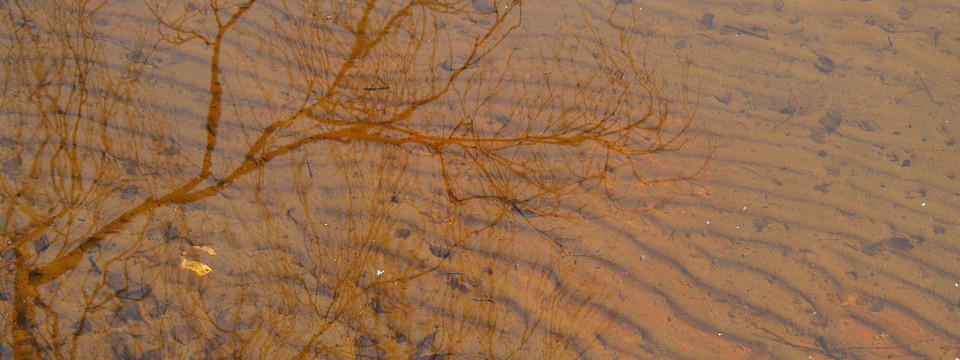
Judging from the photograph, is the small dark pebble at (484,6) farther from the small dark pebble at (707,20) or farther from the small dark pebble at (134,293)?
the small dark pebble at (134,293)

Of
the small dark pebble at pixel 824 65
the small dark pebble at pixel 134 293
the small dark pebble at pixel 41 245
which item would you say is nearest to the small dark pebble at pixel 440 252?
the small dark pebble at pixel 134 293

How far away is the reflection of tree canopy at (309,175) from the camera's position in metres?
3.34

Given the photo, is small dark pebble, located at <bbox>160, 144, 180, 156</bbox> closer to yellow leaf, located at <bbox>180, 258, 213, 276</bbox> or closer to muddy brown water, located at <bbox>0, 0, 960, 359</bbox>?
muddy brown water, located at <bbox>0, 0, 960, 359</bbox>

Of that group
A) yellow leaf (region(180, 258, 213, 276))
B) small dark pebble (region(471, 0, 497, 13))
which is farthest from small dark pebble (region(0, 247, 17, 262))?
small dark pebble (region(471, 0, 497, 13))

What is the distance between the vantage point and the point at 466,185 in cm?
367

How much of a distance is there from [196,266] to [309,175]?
34.1 inches

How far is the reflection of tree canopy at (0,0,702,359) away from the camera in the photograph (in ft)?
11.0

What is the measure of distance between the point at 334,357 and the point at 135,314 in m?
1.21

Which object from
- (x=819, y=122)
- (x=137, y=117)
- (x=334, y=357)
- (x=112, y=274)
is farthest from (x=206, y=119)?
(x=819, y=122)

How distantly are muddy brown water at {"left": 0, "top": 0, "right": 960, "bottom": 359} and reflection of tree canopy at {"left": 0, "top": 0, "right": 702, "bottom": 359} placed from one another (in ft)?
0.05

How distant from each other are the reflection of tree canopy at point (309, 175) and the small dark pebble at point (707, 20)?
0.70 metres

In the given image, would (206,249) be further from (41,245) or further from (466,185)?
(466,185)

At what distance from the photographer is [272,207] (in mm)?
3512

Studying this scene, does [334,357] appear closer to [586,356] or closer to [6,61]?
[586,356]
